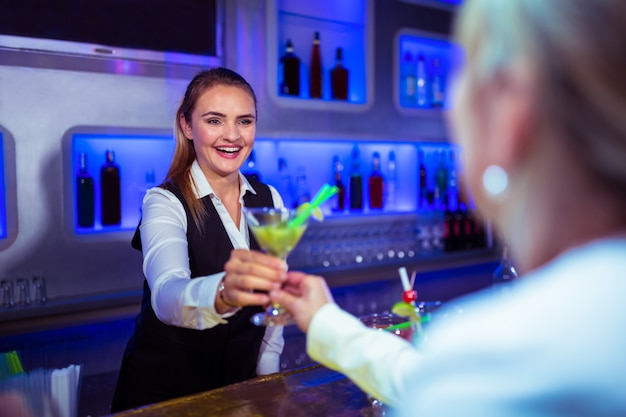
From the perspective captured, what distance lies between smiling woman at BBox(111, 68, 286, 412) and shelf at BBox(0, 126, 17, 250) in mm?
932

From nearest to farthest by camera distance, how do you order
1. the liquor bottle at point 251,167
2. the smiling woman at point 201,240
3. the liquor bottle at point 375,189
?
the smiling woman at point 201,240 → the liquor bottle at point 251,167 → the liquor bottle at point 375,189

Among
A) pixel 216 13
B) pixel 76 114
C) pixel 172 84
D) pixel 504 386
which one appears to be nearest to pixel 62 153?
pixel 76 114

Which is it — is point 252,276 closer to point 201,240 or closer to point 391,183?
point 201,240

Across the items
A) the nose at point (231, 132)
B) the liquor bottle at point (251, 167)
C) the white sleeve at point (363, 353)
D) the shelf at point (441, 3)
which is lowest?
the white sleeve at point (363, 353)

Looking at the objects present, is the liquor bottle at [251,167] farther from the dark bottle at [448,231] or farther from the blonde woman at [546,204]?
the blonde woman at [546,204]

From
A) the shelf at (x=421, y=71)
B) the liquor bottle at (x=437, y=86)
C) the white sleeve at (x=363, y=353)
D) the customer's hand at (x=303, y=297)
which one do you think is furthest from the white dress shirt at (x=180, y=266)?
the liquor bottle at (x=437, y=86)

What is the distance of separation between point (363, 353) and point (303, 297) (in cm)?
16

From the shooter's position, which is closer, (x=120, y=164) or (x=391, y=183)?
(x=120, y=164)

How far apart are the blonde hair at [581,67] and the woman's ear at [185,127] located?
1.46 meters

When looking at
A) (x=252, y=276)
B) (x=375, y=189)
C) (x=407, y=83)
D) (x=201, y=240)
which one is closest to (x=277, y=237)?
(x=252, y=276)

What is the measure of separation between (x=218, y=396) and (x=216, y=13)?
2.10 m

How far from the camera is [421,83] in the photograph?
153 inches

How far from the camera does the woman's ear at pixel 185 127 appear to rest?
1.95 meters

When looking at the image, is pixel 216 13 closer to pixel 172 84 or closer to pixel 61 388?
pixel 172 84
